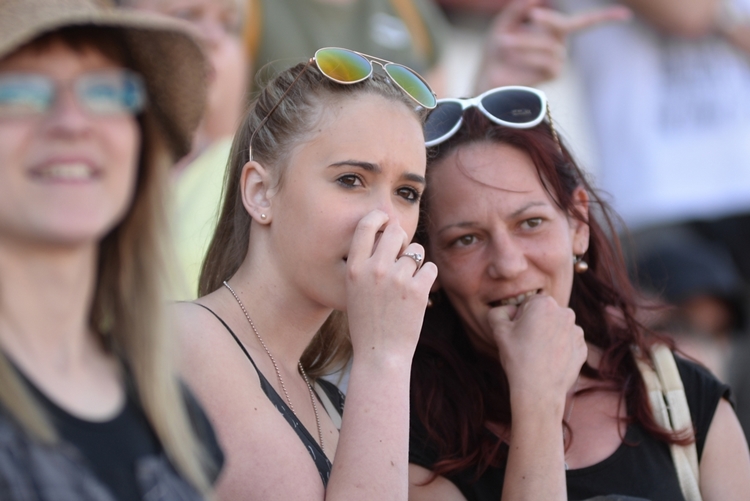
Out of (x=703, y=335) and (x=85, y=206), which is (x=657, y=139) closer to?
(x=703, y=335)

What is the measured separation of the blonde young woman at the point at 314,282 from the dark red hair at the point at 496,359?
0.32 meters

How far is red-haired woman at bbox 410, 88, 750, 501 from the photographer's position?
8.66ft

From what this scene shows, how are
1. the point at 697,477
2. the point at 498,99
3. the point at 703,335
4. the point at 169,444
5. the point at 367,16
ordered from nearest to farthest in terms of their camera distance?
1. the point at 169,444
2. the point at 697,477
3. the point at 498,99
4. the point at 367,16
5. the point at 703,335

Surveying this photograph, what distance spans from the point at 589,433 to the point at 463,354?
447 mm

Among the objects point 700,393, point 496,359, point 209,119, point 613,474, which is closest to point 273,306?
point 496,359

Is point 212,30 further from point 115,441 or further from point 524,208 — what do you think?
point 115,441

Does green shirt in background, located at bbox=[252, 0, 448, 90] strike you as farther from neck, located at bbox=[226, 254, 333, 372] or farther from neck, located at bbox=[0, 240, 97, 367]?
neck, located at bbox=[0, 240, 97, 367]

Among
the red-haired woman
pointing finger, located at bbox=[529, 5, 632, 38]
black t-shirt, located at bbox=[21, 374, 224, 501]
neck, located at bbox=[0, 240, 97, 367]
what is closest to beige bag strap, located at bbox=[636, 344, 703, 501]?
the red-haired woman

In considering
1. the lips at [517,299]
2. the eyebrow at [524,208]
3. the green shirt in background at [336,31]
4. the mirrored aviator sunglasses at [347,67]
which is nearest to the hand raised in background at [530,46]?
the green shirt in background at [336,31]

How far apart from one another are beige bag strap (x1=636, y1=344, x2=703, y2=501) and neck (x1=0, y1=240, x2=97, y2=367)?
71.8 inches

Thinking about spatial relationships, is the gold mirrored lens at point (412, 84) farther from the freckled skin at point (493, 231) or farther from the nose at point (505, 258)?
the nose at point (505, 258)

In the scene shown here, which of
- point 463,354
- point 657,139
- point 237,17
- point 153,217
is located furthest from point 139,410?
point 657,139

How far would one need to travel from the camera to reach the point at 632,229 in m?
4.54

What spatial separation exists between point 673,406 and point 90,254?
1.88 metres
